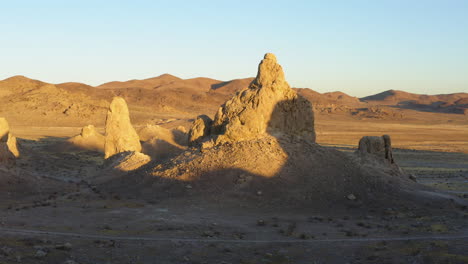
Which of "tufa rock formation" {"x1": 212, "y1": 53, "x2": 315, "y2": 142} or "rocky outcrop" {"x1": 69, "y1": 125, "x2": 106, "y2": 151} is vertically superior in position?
"tufa rock formation" {"x1": 212, "y1": 53, "x2": 315, "y2": 142}

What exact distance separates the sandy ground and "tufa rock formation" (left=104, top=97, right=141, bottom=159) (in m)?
8.41

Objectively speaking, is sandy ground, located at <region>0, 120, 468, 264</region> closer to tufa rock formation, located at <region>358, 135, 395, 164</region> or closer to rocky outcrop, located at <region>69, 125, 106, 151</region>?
tufa rock formation, located at <region>358, 135, 395, 164</region>

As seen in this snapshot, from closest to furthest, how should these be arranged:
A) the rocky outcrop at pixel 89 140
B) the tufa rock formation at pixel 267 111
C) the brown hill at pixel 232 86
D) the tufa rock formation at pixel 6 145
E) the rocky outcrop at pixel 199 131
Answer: the tufa rock formation at pixel 6 145, the tufa rock formation at pixel 267 111, the rocky outcrop at pixel 199 131, the rocky outcrop at pixel 89 140, the brown hill at pixel 232 86

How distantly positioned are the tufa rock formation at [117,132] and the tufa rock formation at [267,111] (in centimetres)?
847

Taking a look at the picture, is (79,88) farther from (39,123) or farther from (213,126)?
(213,126)

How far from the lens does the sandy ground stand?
11086 mm

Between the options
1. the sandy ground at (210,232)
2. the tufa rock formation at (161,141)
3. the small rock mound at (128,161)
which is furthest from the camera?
the tufa rock formation at (161,141)

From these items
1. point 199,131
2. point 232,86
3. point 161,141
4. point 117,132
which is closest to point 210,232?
point 199,131

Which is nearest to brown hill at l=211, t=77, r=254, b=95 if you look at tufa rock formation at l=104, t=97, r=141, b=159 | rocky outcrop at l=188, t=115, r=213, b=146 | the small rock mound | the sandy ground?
tufa rock formation at l=104, t=97, r=141, b=159

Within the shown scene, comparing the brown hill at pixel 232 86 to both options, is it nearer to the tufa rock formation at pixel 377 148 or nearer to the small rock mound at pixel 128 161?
the small rock mound at pixel 128 161

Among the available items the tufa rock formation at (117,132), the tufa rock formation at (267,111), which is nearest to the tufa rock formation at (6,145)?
the tufa rock formation at (117,132)

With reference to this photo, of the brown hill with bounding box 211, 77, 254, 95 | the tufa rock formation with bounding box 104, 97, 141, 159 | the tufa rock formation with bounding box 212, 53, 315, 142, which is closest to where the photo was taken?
the tufa rock formation with bounding box 212, 53, 315, 142

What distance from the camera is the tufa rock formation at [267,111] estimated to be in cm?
2108

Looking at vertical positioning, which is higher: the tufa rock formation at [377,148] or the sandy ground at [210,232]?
the tufa rock formation at [377,148]
